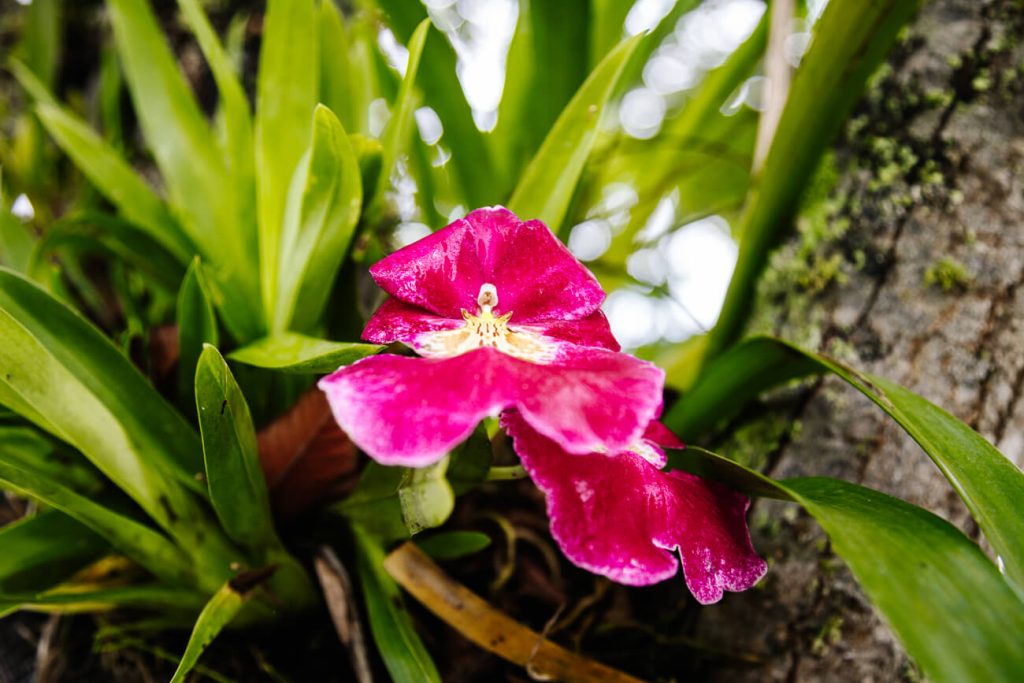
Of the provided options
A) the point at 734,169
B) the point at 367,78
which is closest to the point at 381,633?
the point at 367,78

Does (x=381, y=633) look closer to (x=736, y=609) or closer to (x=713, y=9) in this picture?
(x=736, y=609)

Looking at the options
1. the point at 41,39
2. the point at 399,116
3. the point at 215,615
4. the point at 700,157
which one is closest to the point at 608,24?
the point at 700,157

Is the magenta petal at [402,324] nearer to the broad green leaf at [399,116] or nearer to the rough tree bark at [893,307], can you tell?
the broad green leaf at [399,116]

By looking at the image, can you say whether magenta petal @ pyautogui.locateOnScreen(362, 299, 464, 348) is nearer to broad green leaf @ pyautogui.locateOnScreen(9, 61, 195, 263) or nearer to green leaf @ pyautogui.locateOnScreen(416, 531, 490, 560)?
green leaf @ pyautogui.locateOnScreen(416, 531, 490, 560)

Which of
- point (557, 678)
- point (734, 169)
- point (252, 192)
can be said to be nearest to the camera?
point (557, 678)

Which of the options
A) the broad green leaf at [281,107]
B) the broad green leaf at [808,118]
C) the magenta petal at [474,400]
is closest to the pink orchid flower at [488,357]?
the magenta petal at [474,400]
